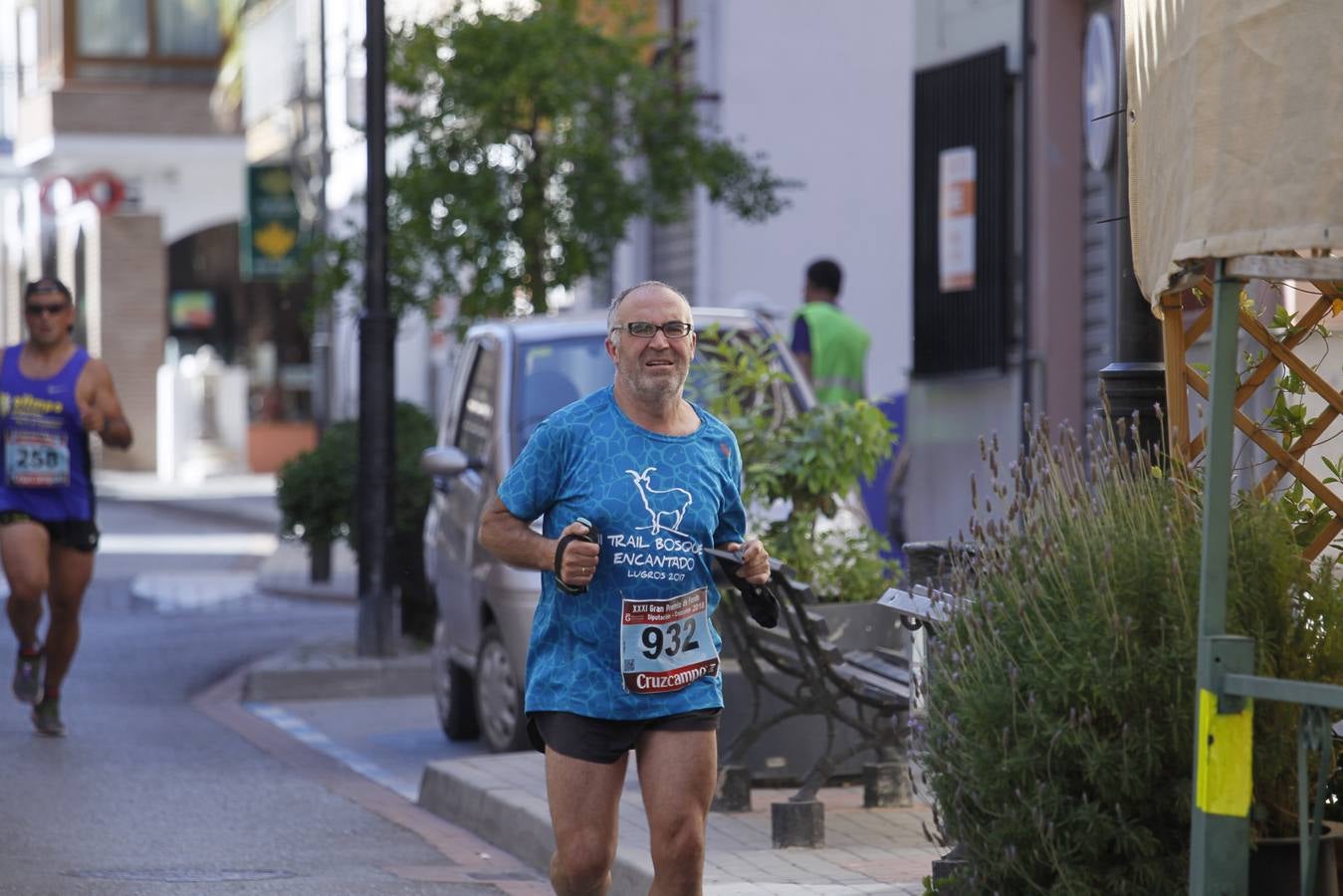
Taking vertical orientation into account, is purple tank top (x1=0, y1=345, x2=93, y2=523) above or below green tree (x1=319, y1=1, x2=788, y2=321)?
below

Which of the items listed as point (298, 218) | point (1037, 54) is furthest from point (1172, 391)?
point (298, 218)

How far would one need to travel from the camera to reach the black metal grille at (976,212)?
51.1ft

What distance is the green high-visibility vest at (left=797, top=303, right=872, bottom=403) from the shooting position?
1372cm

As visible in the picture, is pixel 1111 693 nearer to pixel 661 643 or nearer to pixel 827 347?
pixel 661 643

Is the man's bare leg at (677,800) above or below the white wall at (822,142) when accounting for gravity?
below

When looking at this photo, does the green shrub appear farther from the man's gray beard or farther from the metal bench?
the man's gray beard

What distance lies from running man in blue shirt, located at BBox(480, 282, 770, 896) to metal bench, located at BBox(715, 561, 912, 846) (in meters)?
1.91

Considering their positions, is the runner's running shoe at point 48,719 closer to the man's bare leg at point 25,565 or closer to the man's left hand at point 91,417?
the man's bare leg at point 25,565

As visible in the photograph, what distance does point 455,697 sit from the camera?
455 inches

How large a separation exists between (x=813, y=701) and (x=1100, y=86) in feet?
21.0

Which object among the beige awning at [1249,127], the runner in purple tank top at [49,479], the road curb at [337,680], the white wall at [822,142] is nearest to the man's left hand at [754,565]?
the beige awning at [1249,127]

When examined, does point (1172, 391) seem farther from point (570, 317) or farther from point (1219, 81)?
point (570, 317)

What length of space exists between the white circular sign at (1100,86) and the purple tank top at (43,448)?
5.48 metres

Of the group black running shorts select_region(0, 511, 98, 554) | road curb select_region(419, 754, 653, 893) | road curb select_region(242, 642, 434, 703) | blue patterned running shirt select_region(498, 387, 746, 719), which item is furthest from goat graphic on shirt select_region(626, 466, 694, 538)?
road curb select_region(242, 642, 434, 703)
